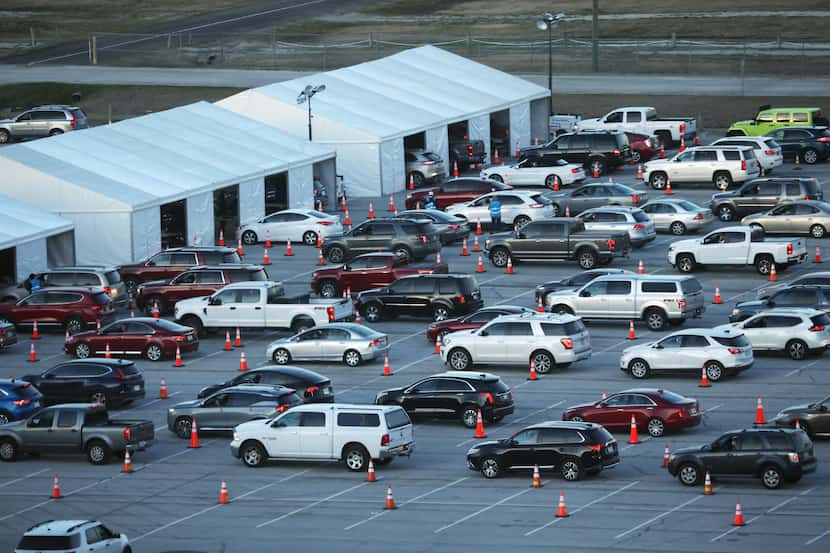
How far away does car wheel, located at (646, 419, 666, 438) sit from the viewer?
37281 millimetres

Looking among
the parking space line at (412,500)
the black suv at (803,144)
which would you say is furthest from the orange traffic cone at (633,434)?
the black suv at (803,144)

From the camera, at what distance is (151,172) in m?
60.7

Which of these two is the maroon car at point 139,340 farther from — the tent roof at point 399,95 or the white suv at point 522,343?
the tent roof at point 399,95

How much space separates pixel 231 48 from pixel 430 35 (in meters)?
12.8

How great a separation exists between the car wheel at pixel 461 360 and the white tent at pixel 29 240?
16.0m

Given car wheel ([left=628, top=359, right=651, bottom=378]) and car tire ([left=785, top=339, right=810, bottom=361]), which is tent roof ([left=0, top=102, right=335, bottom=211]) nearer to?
car wheel ([left=628, top=359, right=651, bottom=378])

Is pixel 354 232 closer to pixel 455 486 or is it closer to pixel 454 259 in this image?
pixel 454 259

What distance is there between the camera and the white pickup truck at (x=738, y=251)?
52156mm

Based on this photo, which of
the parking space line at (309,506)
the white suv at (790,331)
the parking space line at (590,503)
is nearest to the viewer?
the parking space line at (590,503)

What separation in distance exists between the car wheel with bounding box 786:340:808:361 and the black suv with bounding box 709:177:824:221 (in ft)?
54.2

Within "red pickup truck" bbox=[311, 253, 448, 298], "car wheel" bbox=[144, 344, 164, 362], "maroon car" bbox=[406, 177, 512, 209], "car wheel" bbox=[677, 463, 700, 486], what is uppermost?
"maroon car" bbox=[406, 177, 512, 209]

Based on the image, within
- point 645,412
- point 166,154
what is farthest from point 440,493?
point 166,154

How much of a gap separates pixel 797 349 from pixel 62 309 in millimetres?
20016

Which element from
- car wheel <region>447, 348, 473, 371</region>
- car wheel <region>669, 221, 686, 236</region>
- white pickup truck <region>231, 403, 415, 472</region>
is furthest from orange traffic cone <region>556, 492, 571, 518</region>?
car wheel <region>669, 221, 686, 236</region>
